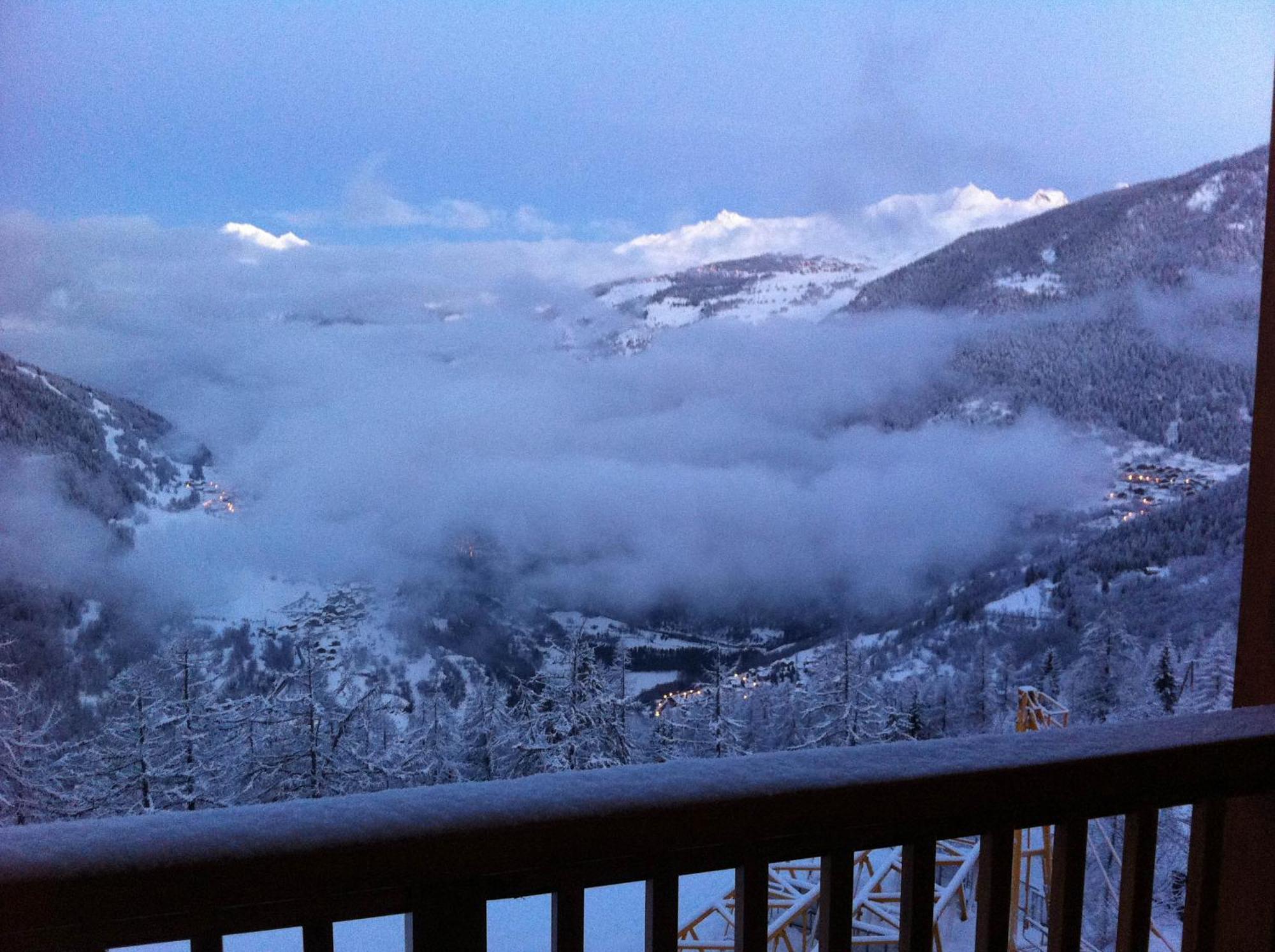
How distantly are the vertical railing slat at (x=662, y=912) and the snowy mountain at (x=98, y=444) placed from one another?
4.20m

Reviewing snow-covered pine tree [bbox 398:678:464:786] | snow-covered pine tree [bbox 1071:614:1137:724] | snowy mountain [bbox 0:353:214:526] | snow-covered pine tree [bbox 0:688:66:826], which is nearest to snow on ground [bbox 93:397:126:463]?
snowy mountain [bbox 0:353:214:526]

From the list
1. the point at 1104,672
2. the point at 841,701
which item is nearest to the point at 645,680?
the point at 841,701

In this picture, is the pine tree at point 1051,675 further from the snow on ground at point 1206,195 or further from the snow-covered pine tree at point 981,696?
the snow on ground at point 1206,195

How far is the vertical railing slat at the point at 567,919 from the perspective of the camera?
0.64 meters

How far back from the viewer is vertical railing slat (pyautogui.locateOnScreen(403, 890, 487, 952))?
1.94 feet

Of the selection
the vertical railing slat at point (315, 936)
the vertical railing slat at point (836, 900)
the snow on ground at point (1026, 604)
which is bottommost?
the snow on ground at point (1026, 604)

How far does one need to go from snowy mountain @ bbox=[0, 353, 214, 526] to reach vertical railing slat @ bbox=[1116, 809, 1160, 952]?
4.31m

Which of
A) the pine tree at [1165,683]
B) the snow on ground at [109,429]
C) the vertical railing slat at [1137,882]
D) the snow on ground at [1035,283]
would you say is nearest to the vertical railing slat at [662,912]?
the vertical railing slat at [1137,882]

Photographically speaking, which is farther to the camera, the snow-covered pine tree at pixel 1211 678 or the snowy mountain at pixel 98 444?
the snow-covered pine tree at pixel 1211 678

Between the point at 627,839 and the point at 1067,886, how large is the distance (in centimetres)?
45

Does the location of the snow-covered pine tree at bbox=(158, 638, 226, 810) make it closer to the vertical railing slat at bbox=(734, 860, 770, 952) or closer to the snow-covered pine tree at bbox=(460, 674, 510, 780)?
the snow-covered pine tree at bbox=(460, 674, 510, 780)

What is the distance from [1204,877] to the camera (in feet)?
2.94

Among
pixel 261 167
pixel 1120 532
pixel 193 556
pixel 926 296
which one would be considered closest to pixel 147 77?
pixel 261 167

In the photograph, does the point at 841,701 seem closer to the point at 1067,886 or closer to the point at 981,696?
the point at 981,696
